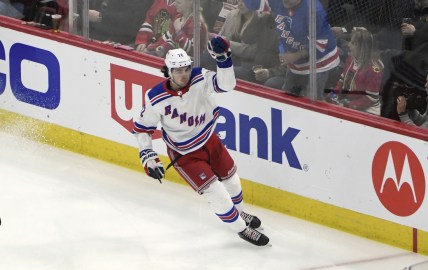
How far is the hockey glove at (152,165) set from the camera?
868 cm

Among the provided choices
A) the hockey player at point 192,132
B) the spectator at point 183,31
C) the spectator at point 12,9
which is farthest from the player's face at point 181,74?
the spectator at point 12,9

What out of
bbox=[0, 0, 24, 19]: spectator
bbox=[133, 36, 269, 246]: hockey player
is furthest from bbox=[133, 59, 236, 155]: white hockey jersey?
bbox=[0, 0, 24, 19]: spectator

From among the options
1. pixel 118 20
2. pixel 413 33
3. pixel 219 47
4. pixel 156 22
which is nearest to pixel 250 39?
pixel 156 22

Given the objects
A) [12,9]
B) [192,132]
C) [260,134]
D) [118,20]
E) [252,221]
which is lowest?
[252,221]

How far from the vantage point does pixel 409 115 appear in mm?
8703

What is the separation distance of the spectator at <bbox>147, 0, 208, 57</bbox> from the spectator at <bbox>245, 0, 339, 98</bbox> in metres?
0.47

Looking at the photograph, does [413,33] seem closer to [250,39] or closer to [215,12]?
[250,39]

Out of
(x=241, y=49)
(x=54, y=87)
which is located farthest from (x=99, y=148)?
(x=241, y=49)

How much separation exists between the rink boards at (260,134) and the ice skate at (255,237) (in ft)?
1.48

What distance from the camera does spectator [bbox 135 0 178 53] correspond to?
9.69m

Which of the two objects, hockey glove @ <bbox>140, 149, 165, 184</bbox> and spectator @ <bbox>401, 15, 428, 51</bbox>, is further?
hockey glove @ <bbox>140, 149, 165, 184</bbox>

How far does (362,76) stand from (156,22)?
5.15 feet

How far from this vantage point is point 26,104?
10.6m

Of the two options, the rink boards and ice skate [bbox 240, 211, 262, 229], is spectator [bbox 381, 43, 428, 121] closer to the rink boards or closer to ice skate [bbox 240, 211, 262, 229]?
the rink boards
